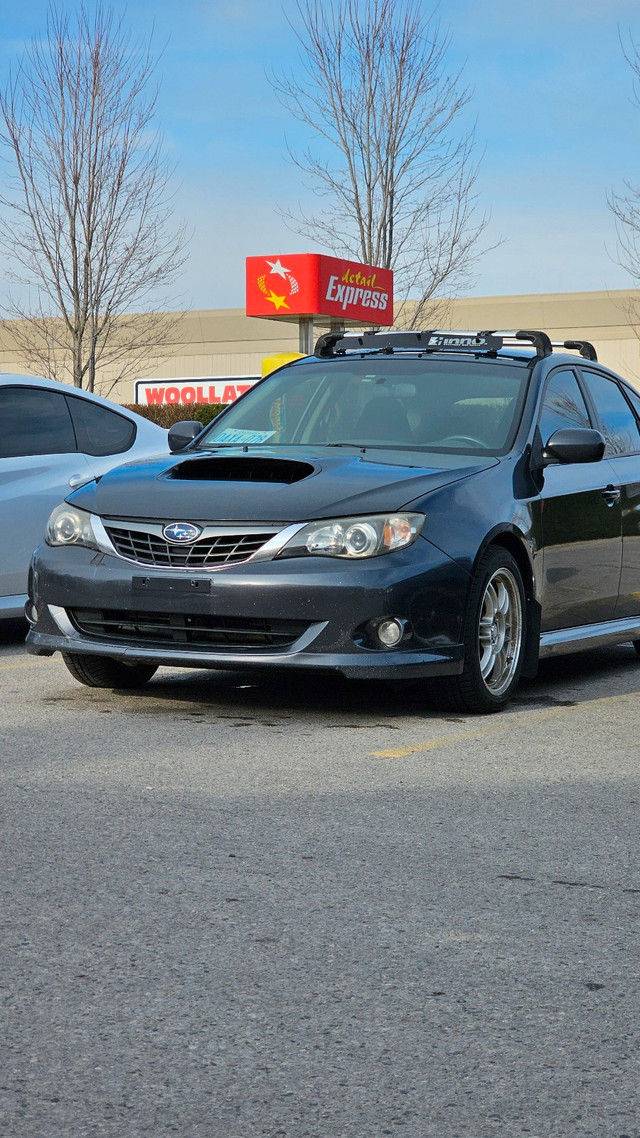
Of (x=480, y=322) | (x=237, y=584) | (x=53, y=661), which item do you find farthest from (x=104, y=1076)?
(x=480, y=322)

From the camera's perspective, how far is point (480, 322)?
45312 millimetres

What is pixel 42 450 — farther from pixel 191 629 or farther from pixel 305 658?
pixel 305 658

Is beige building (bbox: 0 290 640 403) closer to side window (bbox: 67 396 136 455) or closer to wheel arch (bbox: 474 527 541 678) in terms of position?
side window (bbox: 67 396 136 455)

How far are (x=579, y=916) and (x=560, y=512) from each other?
369 cm

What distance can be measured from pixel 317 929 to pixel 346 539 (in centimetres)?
266

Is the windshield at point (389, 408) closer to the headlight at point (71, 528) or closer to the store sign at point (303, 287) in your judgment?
the headlight at point (71, 528)

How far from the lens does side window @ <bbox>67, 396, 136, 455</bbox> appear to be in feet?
30.7

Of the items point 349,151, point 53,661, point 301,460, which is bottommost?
point 53,661

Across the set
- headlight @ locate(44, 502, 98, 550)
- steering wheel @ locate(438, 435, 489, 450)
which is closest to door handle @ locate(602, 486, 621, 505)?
steering wheel @ locate(438, 435, 489, 450)

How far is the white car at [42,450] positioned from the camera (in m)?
8.63

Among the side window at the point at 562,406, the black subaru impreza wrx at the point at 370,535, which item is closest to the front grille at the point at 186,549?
the black subaru impreza wrx at the point at 370,535

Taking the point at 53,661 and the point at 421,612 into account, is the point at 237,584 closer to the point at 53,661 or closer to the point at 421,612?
the point at 421,612

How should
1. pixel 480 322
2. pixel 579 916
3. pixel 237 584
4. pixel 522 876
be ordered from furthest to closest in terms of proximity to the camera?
pixel 480 322
pixel 237 584
pixel 522 876
pixel 579 916

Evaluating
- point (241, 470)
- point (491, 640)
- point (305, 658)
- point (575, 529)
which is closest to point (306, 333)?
point (575, 529)
